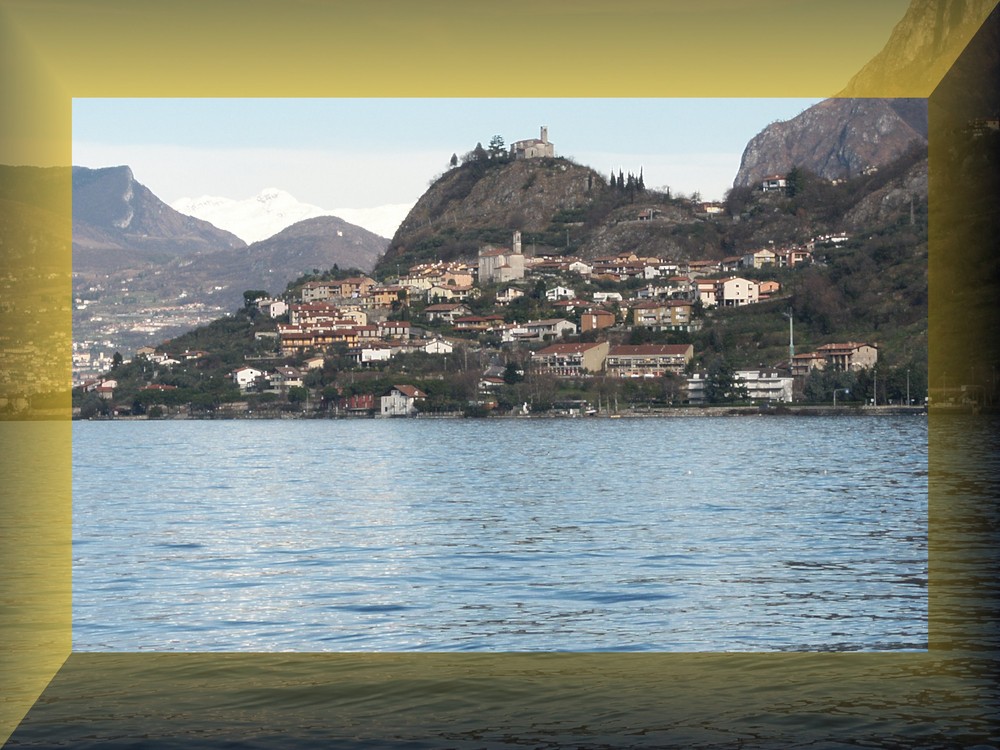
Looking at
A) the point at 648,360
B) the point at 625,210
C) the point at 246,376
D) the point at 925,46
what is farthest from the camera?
the point at 625,210

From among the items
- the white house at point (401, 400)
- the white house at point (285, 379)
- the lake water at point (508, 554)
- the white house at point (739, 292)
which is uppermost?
the white house at point (739, 292)

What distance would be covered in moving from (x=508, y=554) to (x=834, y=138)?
157810 mm

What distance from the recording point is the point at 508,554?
1423 centimetres

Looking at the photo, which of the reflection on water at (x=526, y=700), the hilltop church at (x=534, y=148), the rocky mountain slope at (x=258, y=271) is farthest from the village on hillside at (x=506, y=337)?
the rocky mountain slope at (x=258, y=271)

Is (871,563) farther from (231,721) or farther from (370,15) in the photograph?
(370,15)

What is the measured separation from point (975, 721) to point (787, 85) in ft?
7.68

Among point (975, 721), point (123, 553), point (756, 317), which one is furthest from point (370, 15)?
point (756, 317)

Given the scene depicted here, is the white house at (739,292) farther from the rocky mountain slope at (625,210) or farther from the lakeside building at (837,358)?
the rocky mountain slope at (625,210)

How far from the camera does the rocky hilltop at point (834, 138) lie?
153875 millimetres

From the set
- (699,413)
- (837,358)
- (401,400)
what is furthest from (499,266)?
(837,358)

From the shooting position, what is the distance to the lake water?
8398 mm

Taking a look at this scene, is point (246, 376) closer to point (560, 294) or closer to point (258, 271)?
point (560, 294)

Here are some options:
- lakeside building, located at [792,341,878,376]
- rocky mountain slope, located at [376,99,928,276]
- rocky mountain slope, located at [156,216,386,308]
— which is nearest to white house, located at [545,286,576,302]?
rocky mountain slope, located at [376,99,928,276]

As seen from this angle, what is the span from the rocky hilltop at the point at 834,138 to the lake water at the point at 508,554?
12040 centimetres
